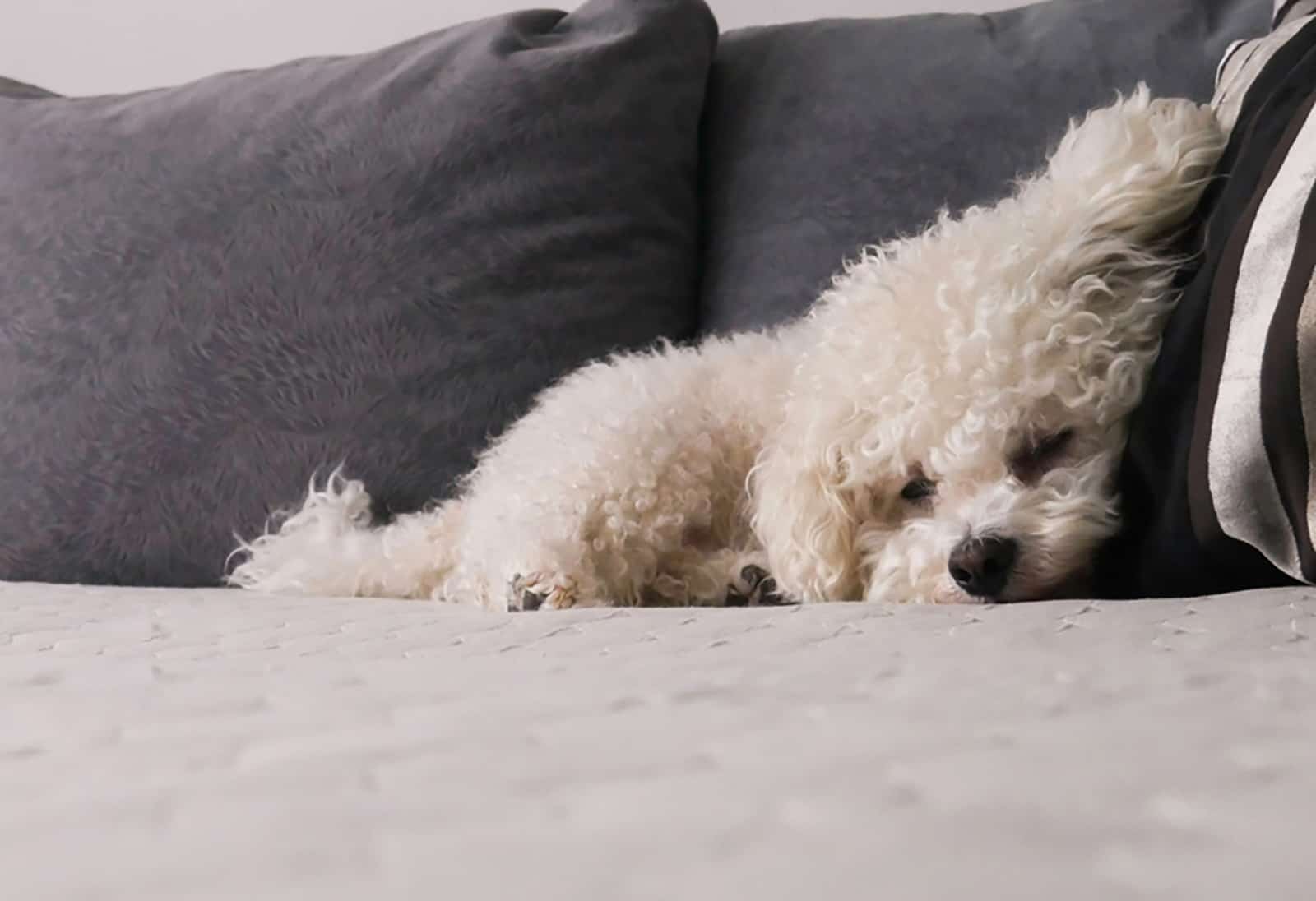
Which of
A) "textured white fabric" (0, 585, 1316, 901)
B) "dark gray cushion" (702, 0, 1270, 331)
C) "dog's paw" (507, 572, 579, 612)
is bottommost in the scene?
"dog's paw" (507, 572, 579, 612)

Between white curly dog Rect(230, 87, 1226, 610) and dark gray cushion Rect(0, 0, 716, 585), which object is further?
dark gray cushion Rect(0, 0, 716, 585)

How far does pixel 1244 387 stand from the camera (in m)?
0.68

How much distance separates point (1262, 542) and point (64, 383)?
1.28 m

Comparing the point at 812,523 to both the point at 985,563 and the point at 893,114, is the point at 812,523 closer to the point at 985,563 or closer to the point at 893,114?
the point at 985,563

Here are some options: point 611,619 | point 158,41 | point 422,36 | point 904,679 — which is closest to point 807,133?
point 422,36

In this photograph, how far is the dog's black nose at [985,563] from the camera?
3.15ft

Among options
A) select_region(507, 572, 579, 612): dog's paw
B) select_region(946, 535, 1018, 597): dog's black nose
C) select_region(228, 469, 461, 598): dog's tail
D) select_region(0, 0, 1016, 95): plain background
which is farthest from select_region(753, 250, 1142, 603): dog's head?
select_region(0, 0, 1016, 95): plain background

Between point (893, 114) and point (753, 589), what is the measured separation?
546 mm

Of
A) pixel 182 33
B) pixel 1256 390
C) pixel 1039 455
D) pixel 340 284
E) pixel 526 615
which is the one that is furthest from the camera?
pixel 182 33

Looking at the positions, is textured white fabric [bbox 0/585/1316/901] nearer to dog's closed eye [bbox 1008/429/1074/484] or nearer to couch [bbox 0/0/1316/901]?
couch [bbox 0/0/1316/901]

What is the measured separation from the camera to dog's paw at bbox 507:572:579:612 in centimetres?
111

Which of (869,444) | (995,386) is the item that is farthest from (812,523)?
(995,386)

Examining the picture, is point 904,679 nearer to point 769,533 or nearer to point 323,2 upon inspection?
point 769,533

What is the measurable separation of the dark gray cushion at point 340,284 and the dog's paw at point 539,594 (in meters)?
0.31
